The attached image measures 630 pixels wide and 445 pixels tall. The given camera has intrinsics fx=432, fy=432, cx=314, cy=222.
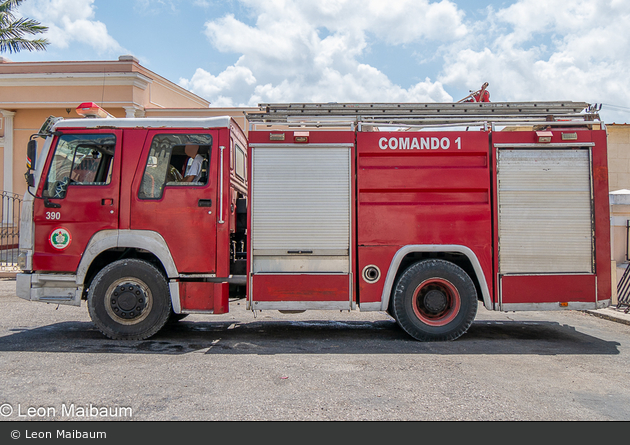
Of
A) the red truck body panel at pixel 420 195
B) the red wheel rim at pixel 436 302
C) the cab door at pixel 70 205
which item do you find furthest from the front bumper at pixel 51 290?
the red wheel rim at pixel 436 302

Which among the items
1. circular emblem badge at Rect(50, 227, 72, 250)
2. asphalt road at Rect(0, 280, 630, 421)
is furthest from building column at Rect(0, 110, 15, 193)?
circular emblem badge at Rect(50, 227, 72, 250)

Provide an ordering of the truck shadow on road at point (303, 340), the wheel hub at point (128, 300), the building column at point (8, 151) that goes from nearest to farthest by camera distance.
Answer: the truck shadow on road at point (303, 340)
the wheel hub at point (128, 300)
the building column at point (8, 151)

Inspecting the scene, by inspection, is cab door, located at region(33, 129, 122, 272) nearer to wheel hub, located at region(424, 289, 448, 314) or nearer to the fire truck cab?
the fire truck cab

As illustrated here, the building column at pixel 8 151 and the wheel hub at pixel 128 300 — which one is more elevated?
the building column at pixel 8 151

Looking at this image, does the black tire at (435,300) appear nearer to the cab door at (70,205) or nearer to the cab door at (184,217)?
the cab door at (184,217)

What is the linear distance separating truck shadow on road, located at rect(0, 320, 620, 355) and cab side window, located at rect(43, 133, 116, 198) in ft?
6.56

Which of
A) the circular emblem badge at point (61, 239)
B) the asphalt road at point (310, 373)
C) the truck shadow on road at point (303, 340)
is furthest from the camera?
the circular emblem badge at point (61, 239)

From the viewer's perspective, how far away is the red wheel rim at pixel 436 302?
5586 millimetres

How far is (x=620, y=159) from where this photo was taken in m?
16.5

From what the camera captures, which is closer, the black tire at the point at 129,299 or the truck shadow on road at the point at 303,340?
the truck shadow on road at the point at 303,340

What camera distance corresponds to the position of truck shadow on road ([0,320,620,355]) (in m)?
5.27

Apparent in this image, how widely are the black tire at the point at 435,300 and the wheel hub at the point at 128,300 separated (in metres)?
3.23

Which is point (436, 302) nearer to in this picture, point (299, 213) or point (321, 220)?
point (321, 220)

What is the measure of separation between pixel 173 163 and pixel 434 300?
12.7ft
